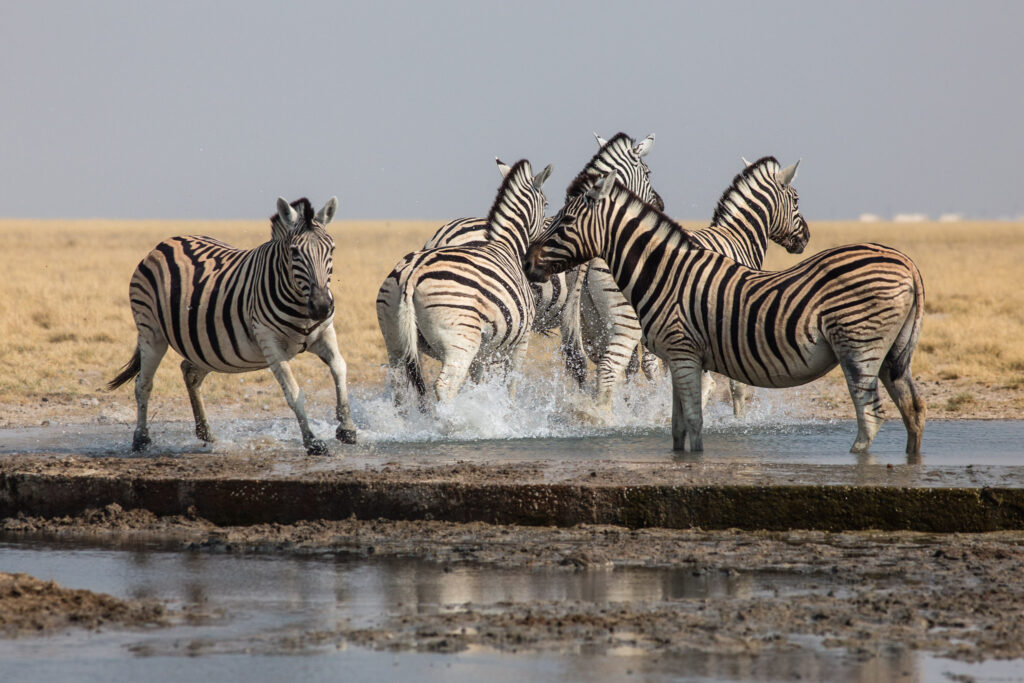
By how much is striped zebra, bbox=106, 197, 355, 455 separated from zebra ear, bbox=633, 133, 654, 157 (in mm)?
4664

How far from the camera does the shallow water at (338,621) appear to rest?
3.99m

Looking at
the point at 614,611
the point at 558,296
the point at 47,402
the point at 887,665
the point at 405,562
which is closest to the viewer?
the point at 887,665

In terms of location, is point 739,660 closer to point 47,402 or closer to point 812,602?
point 812,602

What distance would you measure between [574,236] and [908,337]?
2.25m

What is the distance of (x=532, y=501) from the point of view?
6406 millimetres

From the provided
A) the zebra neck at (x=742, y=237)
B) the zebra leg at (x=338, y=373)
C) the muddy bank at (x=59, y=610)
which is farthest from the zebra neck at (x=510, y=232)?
the muddy bank at (x=59, y=610)

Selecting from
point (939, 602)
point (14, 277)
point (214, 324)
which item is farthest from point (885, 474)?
point (14, 277)

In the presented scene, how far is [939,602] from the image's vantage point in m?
4.75

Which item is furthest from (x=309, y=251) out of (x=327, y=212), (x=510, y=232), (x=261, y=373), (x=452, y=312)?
(x=261, y=373)

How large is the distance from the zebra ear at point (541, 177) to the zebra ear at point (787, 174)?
2.20m

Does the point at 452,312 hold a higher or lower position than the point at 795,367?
higher

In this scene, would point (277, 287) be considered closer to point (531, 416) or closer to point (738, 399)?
point (531, 416)

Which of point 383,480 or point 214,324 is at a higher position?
point 214,324

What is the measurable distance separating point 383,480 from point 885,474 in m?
2.64
